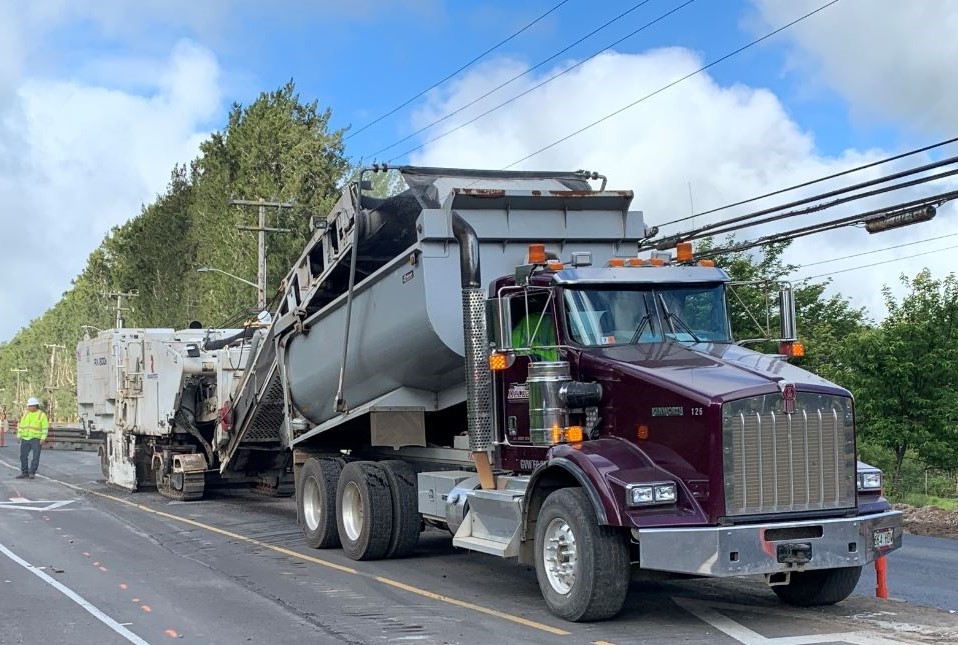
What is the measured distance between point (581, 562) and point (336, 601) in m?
2.37

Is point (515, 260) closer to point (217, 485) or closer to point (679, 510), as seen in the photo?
point (679, 510)

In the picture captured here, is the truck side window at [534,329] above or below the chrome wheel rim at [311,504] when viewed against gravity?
above

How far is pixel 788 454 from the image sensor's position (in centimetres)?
781

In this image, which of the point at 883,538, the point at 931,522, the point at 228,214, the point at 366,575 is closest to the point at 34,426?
the point at 366,575

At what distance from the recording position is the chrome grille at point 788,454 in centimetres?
764

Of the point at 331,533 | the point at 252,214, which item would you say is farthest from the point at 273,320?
the point at 252,214

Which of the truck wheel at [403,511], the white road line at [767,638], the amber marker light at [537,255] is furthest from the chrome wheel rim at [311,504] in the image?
the white road line at [767,638]

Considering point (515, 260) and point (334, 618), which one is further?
point (515, 260)

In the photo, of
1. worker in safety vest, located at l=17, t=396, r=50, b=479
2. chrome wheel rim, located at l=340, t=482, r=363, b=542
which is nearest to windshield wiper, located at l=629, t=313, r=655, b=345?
chrome wheel rim, located at l=340, t=482, r=363, b=542

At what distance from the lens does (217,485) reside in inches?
783

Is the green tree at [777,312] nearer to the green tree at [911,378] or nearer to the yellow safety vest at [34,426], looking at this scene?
the green tree at [911,378]

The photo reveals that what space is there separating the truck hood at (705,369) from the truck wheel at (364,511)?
12.0 ft

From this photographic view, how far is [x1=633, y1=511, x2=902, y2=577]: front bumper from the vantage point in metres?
7.40

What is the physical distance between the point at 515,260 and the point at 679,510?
3435 mm
